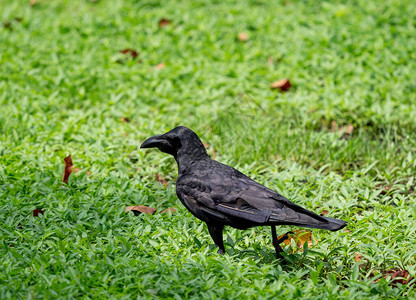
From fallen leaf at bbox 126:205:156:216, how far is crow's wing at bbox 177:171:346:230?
Answer: 0.69 m

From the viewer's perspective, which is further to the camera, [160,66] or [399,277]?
[160,66]

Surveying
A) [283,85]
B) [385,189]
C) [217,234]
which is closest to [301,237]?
[217,234]

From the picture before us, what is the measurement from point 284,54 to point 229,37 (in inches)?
34.9

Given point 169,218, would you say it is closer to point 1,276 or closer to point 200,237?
point 200,237

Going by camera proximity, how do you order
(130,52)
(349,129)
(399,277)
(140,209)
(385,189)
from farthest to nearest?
(130,52) < (349,129) < (385,189) < (140,209) < (399,277)

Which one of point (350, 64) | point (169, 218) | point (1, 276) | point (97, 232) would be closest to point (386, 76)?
point (350, 64)

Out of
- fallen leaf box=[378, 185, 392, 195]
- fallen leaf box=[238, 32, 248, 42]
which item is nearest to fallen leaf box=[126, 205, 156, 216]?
fallen leaf box=[378, 185, 392, 195]

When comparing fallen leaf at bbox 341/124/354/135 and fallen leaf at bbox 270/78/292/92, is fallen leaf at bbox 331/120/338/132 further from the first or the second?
fallen leaf at bbox 270/78/292/92

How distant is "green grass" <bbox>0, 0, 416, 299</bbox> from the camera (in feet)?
11.0

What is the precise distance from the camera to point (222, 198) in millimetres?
3492

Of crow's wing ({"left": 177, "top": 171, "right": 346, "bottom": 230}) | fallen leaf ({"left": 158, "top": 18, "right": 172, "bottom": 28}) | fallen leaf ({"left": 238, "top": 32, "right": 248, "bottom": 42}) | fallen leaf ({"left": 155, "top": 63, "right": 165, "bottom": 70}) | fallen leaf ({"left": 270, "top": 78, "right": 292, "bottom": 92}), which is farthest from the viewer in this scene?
fallen leaf ({"left": 158, "top": 18, "right": 172, "bottom": 28})

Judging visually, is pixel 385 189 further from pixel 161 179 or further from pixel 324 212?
pixel 161 179

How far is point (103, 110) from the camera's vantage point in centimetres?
609

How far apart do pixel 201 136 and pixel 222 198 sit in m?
2.16
